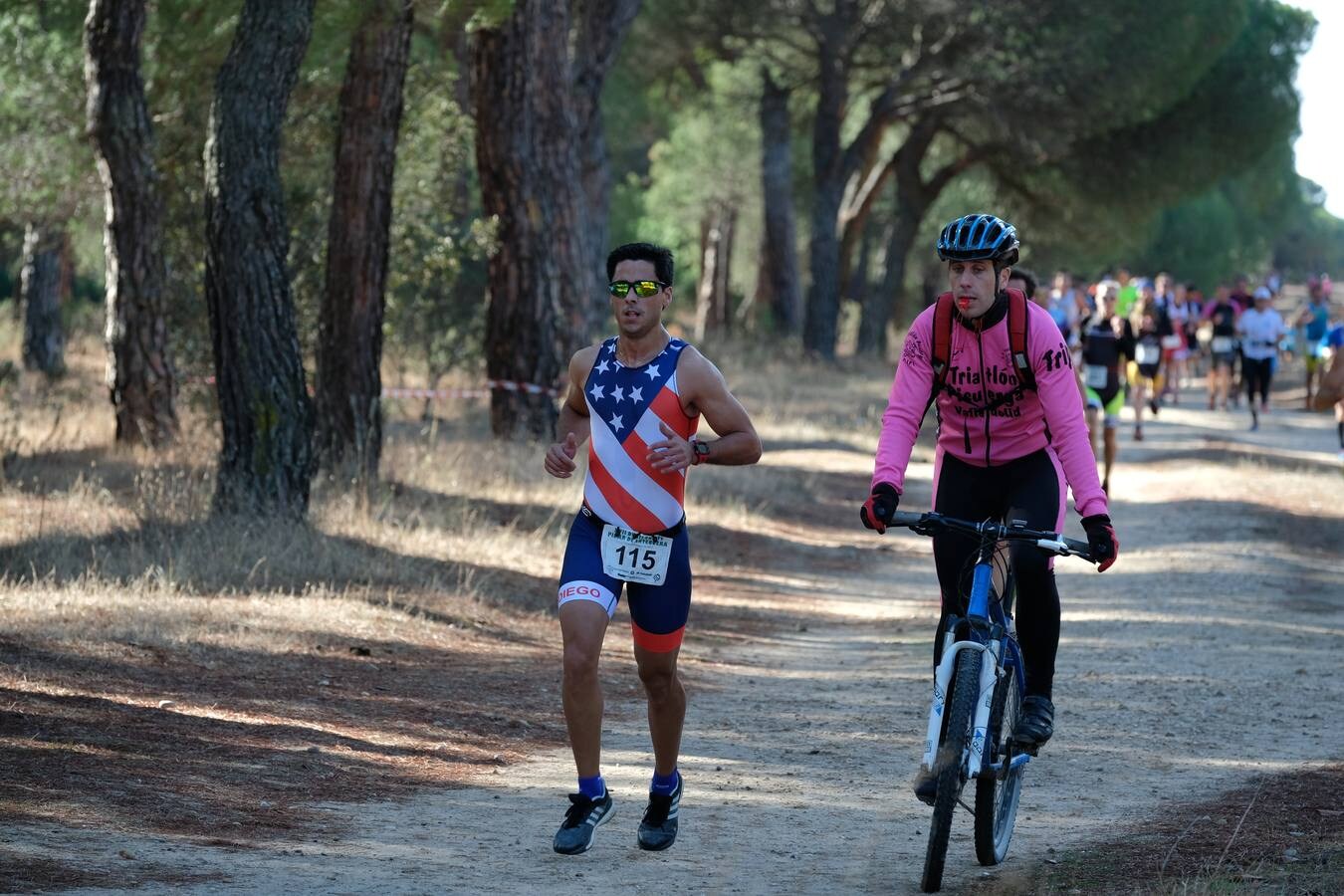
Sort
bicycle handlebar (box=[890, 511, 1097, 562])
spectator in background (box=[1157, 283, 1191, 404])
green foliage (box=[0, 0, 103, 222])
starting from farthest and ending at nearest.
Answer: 1. spectator in background (box=[1157, 283, 1191, 404])
2. green foliage (box=[0, 0, 103, 222])
3. bicycle handlebar (box=[890, 511, 1097, 562])

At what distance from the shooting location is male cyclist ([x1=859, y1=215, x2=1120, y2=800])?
6219mm

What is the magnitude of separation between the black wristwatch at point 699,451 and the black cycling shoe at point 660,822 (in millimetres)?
1154

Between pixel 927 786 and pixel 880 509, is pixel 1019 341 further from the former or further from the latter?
pixel 927 786

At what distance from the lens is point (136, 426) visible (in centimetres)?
1736

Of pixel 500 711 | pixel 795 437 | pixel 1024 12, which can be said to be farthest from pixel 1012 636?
pixel 1024 12

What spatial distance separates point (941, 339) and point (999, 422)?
1.13 feet

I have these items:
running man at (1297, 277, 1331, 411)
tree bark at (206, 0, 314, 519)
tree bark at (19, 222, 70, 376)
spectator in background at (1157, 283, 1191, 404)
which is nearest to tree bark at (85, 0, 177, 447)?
tree bark at (206, 0, 314, 519)

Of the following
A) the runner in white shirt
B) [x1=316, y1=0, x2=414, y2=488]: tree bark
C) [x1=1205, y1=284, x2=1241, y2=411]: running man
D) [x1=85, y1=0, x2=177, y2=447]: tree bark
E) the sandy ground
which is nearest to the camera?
the sandy ground

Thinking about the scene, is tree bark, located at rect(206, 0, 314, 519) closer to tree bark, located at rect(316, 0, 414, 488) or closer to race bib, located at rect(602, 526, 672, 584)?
tree bark, located at rect(316, 0, 414, 488)

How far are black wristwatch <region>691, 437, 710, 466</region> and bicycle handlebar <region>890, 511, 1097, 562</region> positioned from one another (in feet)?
2.24

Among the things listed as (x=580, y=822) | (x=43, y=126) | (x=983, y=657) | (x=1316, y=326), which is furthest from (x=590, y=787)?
(x=1316, y=326)

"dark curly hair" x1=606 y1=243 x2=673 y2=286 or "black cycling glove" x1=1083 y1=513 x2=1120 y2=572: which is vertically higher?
"dark curly hair" x1=606 y1=243 x2=673 y2=286

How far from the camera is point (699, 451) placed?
6176 mm

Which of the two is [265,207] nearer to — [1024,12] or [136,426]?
[136,426]
